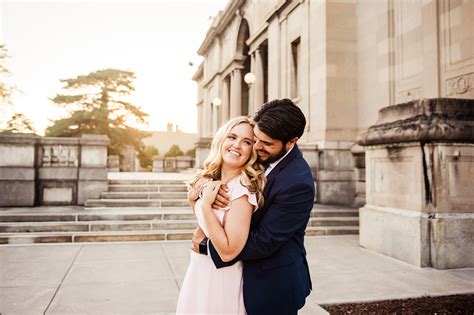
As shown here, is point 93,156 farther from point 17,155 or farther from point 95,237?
point 95,237

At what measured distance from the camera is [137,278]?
4.79 meters

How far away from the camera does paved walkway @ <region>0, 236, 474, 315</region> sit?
389 centimetres

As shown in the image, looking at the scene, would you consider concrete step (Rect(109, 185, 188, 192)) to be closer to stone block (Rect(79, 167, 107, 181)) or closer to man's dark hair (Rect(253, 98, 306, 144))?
stone block (Rect(79, 167, 107, 181))

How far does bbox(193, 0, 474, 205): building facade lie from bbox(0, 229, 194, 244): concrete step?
16.6 feet

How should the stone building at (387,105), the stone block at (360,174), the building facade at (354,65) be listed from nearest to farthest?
1. the stone building at (387,105)
2. the building facade at (354,65)
3. the stone block at (360,174)

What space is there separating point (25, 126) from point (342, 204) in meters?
31.7

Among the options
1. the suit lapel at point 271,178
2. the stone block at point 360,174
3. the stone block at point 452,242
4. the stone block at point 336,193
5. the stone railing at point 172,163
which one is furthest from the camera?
the stone railing at point 172,163

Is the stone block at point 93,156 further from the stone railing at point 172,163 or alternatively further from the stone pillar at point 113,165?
the stone railing at point 172,163

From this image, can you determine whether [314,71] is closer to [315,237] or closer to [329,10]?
[329,10]

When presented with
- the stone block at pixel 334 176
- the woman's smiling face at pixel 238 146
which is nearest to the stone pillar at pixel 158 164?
the stone block at pixel 334 176

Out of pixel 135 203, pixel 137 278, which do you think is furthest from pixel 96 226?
pixel 137 278

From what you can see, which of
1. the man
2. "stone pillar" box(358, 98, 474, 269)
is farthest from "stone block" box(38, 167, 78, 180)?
the man

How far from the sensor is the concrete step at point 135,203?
29.9 feet

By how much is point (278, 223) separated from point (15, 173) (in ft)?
29.6
